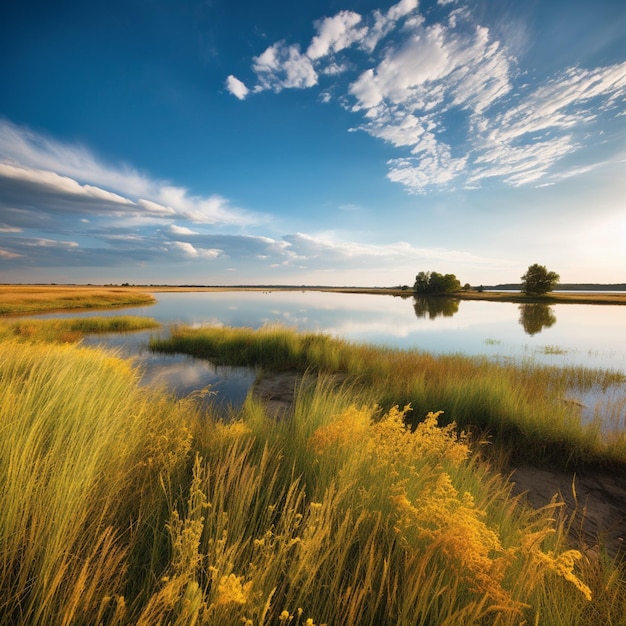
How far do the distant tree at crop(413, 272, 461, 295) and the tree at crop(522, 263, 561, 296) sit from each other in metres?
19.0

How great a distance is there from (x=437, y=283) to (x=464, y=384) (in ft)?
281

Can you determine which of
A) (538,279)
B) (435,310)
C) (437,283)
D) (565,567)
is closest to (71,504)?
(565,567)

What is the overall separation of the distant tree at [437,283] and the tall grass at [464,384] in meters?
79.3

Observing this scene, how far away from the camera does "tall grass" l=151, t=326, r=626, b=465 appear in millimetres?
5688

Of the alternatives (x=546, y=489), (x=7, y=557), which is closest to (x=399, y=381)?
(x=546, y=489)

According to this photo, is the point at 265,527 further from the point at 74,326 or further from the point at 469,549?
the point at 74,326

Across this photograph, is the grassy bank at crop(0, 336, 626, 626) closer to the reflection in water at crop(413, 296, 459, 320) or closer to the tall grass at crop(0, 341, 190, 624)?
the tall grass at crop(0, 341, 190, 624)

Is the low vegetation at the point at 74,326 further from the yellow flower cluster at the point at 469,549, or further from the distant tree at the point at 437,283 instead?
the distant tree at the point at 437,283

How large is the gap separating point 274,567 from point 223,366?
1106 cm

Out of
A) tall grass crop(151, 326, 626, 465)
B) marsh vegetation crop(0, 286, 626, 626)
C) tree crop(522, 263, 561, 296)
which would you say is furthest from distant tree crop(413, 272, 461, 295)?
marsh vegetation crop(0, 286, 626, 626)

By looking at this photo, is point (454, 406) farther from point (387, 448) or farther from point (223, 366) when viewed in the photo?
point (223, 366)

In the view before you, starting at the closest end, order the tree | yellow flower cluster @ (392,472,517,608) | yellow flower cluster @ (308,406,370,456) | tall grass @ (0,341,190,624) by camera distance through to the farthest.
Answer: tall grass @ (0,341,190,624)
yellow flower cluster @ (392,472,517,608)
yellow flower cluster @ (308,406,370,456)
the tree

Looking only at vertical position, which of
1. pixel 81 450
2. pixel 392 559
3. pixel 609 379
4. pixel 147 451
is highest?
pixel 81 450

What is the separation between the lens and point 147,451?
126 inches
